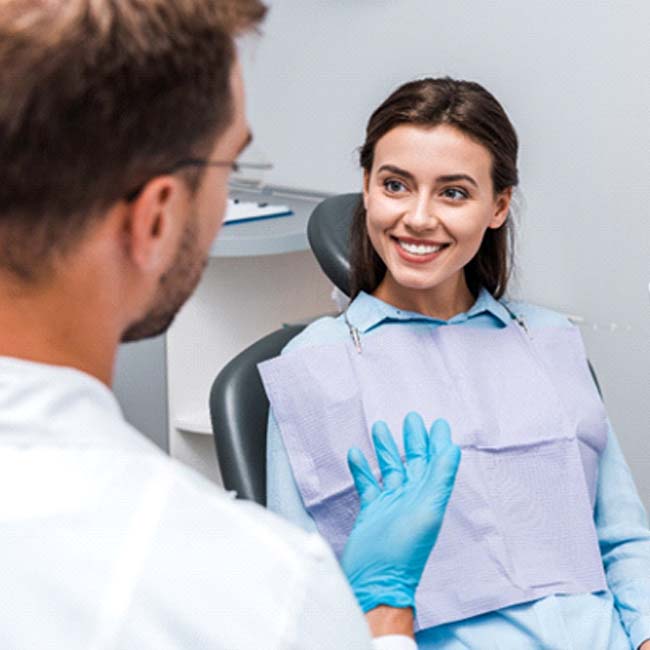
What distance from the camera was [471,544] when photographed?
5.14 feet

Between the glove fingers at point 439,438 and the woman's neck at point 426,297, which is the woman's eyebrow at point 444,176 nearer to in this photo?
the woman's neck at point 426,297

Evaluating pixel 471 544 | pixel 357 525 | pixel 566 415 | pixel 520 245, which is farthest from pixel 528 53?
pixel 357 525

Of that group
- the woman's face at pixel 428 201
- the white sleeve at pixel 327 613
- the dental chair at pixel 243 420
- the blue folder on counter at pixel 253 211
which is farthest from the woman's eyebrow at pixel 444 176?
the blue folder on counter at pixel 253 211

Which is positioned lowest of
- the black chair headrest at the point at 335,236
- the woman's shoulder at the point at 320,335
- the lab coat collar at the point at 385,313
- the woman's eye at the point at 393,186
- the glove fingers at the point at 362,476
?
the glove fingers at the point at 362,476

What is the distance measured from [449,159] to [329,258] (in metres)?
0.29

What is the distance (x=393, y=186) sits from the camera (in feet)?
5.53

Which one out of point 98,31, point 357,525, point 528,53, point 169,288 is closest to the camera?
point 98,31

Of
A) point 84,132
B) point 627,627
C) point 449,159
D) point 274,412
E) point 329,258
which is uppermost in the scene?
point 84,132

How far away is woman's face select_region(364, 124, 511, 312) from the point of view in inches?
65.1

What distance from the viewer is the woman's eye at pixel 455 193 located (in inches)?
65.8

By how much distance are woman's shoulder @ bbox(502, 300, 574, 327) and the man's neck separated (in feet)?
3.65

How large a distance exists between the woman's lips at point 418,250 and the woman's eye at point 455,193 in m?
0.07

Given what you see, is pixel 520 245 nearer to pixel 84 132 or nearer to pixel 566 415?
pixel 566 415

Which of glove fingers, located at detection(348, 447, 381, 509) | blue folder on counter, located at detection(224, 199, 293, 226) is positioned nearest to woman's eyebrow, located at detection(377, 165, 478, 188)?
glove fingers, located at detection(348, 447, 381, 509)
